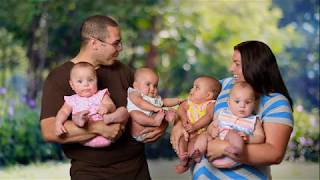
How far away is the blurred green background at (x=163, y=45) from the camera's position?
585 cm

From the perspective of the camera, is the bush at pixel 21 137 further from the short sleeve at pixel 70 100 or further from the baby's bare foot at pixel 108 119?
the baby's bare foot at pixel 108 119

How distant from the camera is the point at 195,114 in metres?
2.80

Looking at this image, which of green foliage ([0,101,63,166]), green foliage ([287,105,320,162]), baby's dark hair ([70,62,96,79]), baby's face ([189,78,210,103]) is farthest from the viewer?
green foliage ([287,105,320,162])

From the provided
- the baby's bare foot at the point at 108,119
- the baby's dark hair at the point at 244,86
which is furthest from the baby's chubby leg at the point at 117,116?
the baby's dark hair at the point at 244,86

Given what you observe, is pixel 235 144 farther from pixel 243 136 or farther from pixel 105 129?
pixel 105 129

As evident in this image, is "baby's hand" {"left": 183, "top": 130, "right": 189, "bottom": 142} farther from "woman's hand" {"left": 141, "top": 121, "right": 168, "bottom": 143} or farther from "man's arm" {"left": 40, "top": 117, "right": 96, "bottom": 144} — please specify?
"man's arm" {"left": 40, "top": 117, "right": 96, "bottom": 144}

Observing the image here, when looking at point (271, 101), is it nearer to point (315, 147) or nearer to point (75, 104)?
point (75, 104)

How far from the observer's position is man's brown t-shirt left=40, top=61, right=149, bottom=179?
2809 mm

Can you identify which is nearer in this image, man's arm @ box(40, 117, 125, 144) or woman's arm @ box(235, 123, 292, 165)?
woman's arm @ box(235, 123, 292, 165)

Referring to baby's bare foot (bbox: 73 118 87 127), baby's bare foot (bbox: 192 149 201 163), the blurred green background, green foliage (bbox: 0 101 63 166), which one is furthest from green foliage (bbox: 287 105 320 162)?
baby's bare foot (bbox: 73 118 87 127)

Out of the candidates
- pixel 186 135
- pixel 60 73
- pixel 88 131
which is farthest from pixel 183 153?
pixel 60 73

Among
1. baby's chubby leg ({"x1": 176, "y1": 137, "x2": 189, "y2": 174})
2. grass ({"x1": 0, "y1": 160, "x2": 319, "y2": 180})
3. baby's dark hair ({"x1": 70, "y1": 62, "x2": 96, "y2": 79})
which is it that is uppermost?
baby's dark hair ({"x1": 70, "y1": 62, "x2": 96, "y2": 79})

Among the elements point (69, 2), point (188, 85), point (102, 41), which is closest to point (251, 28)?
point (188, 85)

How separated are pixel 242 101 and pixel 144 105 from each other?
498mm
